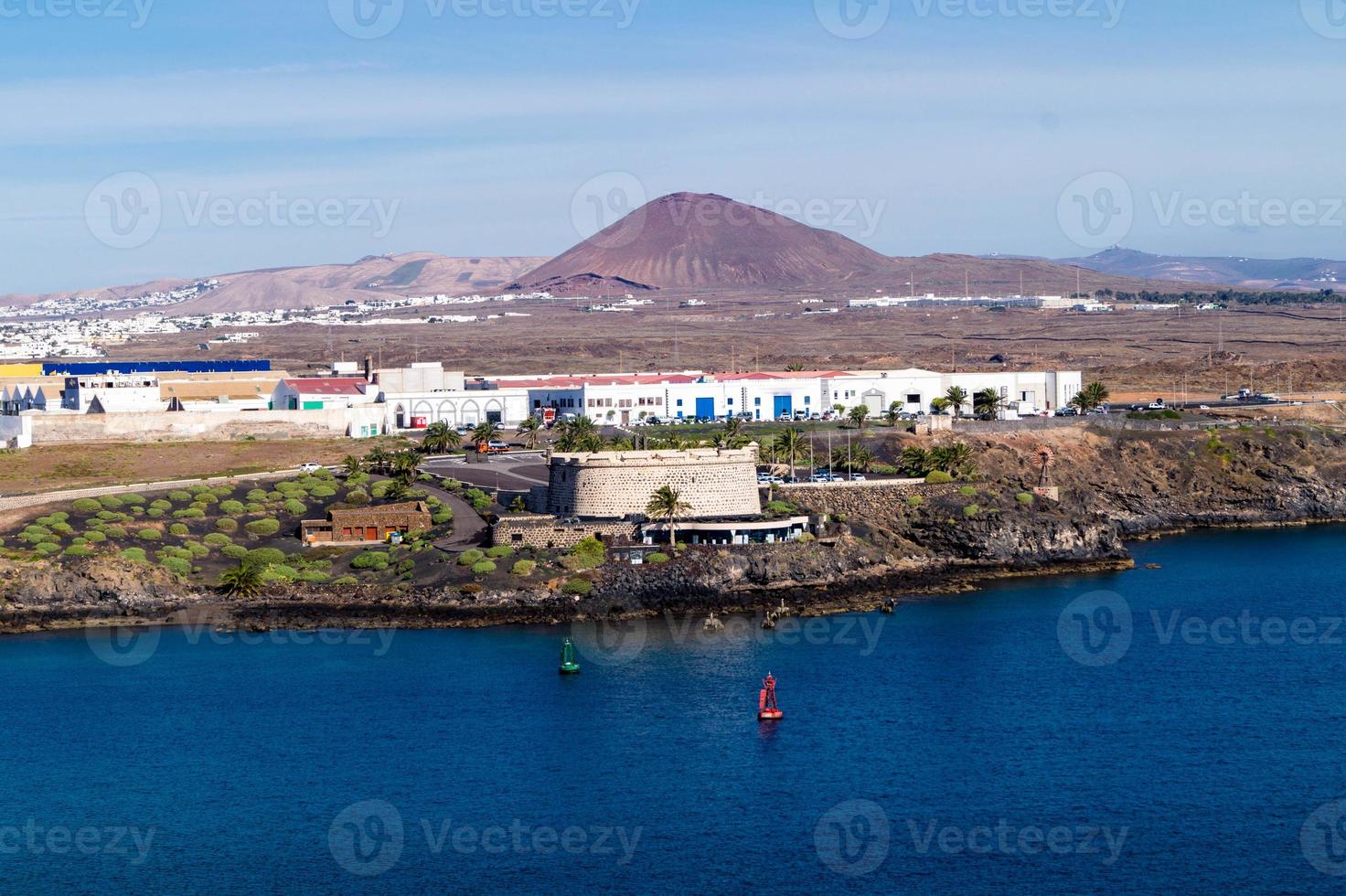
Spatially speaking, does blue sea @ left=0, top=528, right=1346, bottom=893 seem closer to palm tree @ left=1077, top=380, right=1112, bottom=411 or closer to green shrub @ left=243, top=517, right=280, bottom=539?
green shrub @ left=243, top=517, right=280, bottom=539

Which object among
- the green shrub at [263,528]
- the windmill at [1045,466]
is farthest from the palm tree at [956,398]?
the green shrub at [263,528]

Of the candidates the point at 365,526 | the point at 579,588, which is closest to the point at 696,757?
the point at 579,588

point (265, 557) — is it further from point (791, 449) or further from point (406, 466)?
point (791, 449)

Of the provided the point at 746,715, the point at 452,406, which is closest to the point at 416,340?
the point at 452,406

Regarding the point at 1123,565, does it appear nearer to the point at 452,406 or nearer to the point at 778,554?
the point at 778,554

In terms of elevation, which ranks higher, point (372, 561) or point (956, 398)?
point (956, 398)

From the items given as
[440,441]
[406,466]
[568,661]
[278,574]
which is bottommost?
[568,661]
